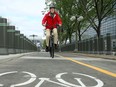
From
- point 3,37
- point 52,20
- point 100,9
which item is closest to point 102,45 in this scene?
point 3,37

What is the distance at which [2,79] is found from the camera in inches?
338

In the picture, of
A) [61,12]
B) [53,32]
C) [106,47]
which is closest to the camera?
[53,32]

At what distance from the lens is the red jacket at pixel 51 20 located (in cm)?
1642

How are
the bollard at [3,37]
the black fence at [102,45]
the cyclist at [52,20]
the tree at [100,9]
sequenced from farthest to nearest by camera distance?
the tree at [100,9] < the black fence at [102,45] < the bollard at [3,37] < the cyclist at [52,20]

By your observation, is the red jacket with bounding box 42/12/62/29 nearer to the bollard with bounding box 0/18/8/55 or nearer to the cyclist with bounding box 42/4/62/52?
the cyclist with bounding box 42/4/62/52

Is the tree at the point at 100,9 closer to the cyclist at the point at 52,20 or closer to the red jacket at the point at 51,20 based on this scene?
the cyclist at the point at 52,20

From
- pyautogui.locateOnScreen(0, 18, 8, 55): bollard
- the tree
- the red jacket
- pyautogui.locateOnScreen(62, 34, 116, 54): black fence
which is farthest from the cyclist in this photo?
the tree

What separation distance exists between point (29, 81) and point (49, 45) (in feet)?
30.0

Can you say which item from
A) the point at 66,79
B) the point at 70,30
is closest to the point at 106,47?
the point at 66,79

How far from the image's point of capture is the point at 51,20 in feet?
Result: 54.5

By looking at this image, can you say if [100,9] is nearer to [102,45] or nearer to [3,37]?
[102,45]

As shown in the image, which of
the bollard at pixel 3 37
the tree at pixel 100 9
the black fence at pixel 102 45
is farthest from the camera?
the tree at pixel 100 9

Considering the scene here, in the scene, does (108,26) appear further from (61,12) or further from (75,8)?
(75,8)

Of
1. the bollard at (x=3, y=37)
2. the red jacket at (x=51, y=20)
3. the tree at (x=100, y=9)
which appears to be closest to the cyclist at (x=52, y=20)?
the red jacket at (x=51, y=20)
